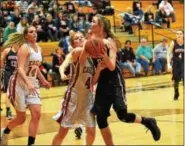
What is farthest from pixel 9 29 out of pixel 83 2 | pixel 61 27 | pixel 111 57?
pixel 111 57

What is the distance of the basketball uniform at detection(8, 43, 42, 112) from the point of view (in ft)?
24.2

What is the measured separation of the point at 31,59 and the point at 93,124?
1202 mm

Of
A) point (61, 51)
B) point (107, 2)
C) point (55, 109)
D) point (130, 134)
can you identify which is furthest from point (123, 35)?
point (130, 134)

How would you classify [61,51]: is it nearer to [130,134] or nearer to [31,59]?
[130,134]

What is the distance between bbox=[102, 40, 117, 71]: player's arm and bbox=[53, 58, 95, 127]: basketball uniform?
19.7 inches

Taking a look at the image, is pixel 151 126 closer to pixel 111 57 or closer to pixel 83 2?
pixel 111 57

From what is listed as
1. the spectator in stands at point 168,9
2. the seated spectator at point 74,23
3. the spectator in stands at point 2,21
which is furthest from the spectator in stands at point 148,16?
the spectator in stands at point 2,21

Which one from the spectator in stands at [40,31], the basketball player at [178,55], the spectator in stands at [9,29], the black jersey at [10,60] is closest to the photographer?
the black jersey at [10,60]

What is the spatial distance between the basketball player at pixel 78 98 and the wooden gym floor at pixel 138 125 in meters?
1.33

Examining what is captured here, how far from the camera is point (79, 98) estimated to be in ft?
23.1

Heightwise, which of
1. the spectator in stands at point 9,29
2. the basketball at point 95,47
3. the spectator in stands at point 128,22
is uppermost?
the basketball at point 95,47

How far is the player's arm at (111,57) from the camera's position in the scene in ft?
20.9

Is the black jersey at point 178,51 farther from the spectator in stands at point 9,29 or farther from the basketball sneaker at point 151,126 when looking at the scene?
the spectator in stands at point 9,29

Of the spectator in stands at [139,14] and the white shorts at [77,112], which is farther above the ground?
the white shorts at [77,112]
